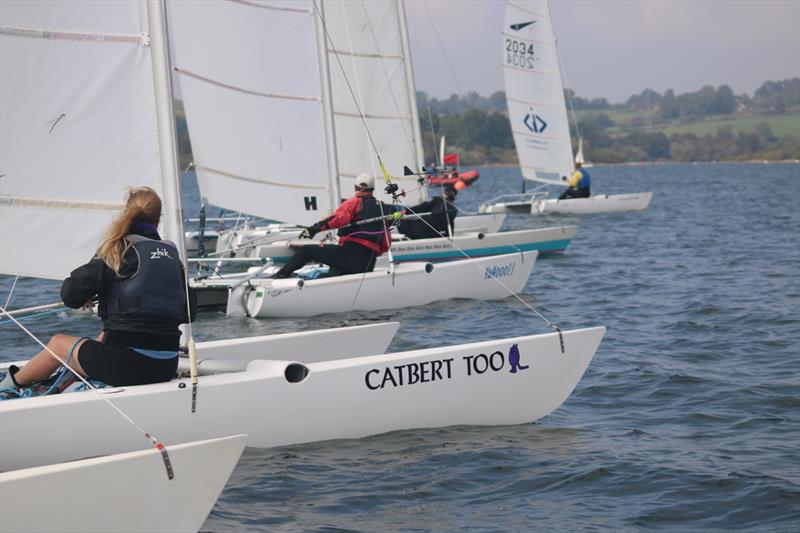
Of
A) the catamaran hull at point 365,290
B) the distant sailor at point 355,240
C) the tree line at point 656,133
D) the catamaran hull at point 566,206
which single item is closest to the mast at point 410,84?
the catamaran hull at point 365,290

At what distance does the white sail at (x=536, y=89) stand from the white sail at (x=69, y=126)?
78.2ft

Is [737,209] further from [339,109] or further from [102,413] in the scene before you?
[102,413]

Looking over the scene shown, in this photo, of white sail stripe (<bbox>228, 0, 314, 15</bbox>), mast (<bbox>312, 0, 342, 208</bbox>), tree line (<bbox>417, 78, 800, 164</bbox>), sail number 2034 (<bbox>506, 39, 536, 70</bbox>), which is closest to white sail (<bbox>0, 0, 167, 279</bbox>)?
white sail stripe (<bbox>228, 0, 314, 15</bbox>)

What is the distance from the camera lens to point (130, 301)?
5.36m

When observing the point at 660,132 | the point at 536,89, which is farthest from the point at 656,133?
the point at 536,89

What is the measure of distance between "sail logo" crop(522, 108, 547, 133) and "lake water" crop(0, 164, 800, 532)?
16948 millimetres

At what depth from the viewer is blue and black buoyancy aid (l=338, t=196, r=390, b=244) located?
36.3 feet

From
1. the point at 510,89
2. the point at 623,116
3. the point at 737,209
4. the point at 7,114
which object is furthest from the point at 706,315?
the point at 623,116

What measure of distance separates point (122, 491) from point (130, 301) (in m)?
1.08

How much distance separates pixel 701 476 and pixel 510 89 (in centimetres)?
2463

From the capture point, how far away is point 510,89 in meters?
30.0

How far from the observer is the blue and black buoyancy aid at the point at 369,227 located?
36.3 feet

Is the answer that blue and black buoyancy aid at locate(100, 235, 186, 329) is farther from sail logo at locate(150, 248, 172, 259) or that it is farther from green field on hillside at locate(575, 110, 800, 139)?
green field on hillside at locate(575, 110, 800, 139)

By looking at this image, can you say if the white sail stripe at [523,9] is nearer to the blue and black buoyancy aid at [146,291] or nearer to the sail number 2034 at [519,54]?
the sail number 2034 at [519,54]
